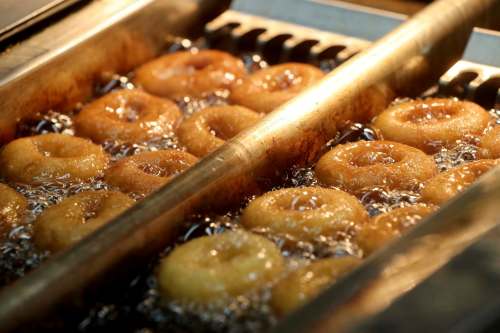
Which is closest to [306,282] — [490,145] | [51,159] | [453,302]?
[453,302]

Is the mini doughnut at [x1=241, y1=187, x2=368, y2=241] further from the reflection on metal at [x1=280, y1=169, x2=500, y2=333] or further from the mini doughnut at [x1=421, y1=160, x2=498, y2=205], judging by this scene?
the reflection on metal at [x1=280, y1=169, x2=500, y2=333]

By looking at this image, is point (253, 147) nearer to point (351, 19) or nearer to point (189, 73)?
point (189, 73)

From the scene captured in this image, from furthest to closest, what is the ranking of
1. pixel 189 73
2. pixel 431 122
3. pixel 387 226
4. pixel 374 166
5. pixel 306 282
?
pixel 189 73
pixel 431 122
pixel 374 166
pixel 387 226
pixel 306 282

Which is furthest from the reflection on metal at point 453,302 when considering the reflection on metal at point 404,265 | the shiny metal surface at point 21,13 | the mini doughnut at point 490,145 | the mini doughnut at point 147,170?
the shiny metal surface at point 21,13

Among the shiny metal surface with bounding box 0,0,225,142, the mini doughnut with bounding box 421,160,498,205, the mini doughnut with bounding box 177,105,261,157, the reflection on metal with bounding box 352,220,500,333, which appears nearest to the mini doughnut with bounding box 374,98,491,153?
the mini doughnut with bounding box 421,160,498,205

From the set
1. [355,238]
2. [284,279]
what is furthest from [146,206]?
[355,238]

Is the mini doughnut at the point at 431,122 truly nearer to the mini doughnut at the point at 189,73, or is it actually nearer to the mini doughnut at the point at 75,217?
the mini doughnut at the point at 189,73
